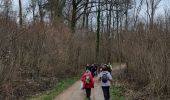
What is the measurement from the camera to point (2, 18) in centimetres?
1539

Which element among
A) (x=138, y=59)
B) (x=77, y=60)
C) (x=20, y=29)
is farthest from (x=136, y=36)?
(x=77, y=60)

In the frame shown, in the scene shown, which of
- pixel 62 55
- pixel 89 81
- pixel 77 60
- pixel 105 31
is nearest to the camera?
pixel 89 81

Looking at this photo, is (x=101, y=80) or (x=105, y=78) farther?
(x=101, y=80)

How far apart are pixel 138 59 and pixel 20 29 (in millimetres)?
8717

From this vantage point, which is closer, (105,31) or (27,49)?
(27,49)

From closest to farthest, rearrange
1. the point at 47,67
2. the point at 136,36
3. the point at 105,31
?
the point at 136,36
the point at 47,67
the point at 105,31

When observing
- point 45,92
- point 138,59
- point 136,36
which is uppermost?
point 136,36

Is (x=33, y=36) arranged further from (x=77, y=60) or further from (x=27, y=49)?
(x=77, y=60)

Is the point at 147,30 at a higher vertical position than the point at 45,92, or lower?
higher

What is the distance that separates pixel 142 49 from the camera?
71.9ft

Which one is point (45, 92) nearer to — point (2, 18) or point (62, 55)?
point (2, 18)

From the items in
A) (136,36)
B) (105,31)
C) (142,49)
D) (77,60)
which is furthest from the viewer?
(105,31)

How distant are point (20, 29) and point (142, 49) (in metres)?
8.00

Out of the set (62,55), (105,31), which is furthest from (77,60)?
(105,31)
